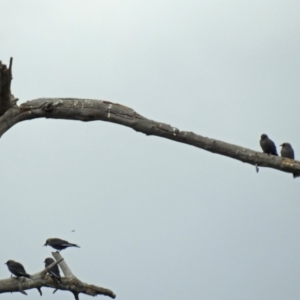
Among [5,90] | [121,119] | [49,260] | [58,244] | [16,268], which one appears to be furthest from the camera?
[49,260]

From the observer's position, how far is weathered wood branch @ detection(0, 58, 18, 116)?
10180mm

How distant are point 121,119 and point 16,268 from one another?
5230 mm

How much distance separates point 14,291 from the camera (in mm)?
12711

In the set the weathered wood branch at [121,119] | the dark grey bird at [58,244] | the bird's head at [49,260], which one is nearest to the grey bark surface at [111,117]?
the weathered wood branch at [121,119]

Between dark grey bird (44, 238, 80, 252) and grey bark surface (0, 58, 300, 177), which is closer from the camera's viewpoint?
grey bark surface (0, 58, 300, 177)

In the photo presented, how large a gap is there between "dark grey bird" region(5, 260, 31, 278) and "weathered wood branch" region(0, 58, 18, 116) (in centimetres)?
333

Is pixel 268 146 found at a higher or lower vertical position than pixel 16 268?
higher

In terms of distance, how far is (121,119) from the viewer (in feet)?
34.6

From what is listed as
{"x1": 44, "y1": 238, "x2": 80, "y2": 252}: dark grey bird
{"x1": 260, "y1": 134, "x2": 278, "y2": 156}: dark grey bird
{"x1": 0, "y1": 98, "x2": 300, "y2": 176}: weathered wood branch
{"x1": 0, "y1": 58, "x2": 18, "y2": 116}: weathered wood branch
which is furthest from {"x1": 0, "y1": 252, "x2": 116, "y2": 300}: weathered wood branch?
{"x1": 260, "y1": 134, "x2": 278, "y2": 156}: dark grey bird

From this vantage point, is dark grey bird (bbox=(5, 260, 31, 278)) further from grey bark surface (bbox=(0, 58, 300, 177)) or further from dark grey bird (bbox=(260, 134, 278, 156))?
dark grey bird (bbox=(260, 134, 278, 156))

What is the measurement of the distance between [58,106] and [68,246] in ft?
19.4

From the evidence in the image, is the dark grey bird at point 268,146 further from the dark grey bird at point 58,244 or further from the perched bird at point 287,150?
the dark grey bird at point 58,244

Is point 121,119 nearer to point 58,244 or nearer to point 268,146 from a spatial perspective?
point 58,244

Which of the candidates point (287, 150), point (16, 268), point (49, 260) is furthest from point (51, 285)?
point (287, 150)
